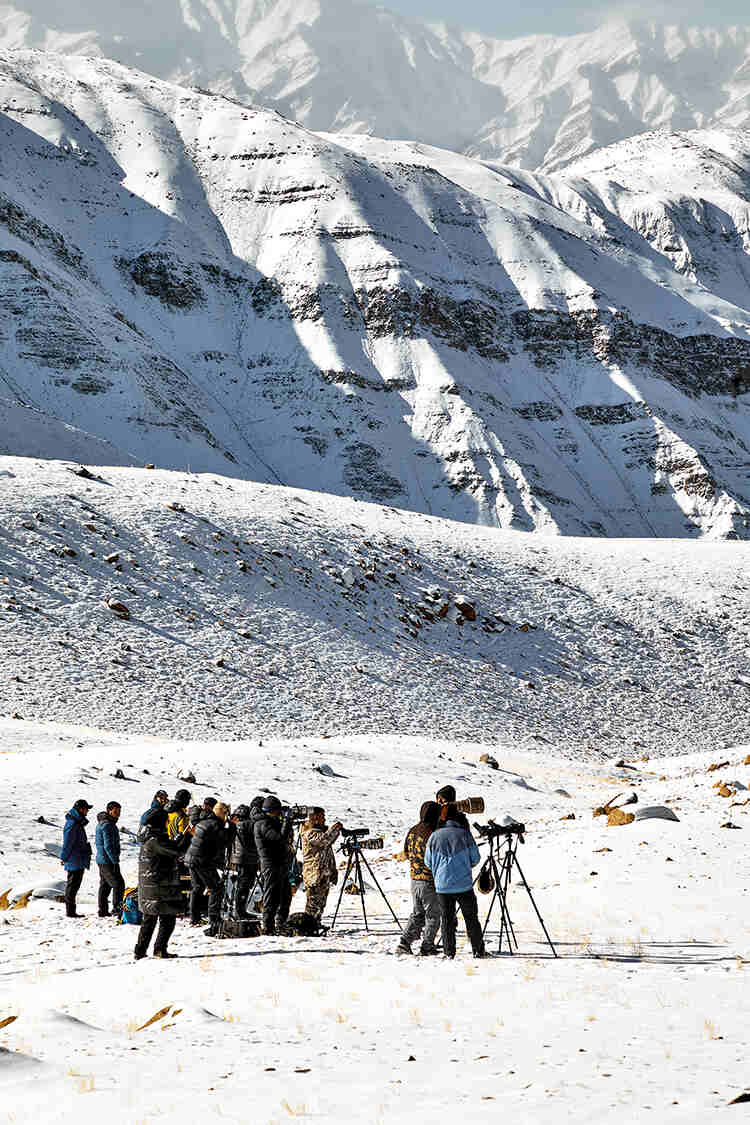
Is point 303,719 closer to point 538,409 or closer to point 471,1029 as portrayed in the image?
point 471,1029

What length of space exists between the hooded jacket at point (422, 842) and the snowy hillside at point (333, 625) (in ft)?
88.9

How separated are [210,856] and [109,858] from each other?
340 centimetres

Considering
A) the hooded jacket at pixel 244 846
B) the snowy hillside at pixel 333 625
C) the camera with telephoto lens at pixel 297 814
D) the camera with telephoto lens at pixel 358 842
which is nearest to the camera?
the camera with telephoto lens at pixel 358 842

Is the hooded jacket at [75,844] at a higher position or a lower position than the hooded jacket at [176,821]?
lower

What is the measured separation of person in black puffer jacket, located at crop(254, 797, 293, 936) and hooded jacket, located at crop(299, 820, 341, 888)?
355mm

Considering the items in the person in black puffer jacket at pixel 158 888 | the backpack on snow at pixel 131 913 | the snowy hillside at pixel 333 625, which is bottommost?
the backpack on snow at pixel 131 913

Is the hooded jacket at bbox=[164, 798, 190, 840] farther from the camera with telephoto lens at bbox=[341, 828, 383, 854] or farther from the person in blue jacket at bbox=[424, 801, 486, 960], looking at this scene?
the person in blue jacket at bbox=[424, 801, 486, 960]

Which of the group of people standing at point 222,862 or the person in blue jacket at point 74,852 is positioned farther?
the person in blue jacket at point 74,852

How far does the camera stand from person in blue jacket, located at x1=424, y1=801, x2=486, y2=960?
1392 cm

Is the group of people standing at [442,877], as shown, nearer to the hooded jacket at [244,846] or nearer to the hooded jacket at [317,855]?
the hooded jacket at [317,855]

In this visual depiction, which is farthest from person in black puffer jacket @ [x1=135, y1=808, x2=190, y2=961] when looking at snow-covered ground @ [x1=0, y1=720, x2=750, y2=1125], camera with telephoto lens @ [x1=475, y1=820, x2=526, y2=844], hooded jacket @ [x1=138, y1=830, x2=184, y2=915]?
camera with telephoto lens @ [x1=475, y1=820, x2=526, y2=844]

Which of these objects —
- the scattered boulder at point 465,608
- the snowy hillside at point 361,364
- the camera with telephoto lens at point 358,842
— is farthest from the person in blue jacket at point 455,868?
the snowy hillside at point 361,364

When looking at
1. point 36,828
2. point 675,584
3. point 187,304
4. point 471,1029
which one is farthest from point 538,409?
point 471,1029

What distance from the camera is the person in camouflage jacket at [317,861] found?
16.3 metres
